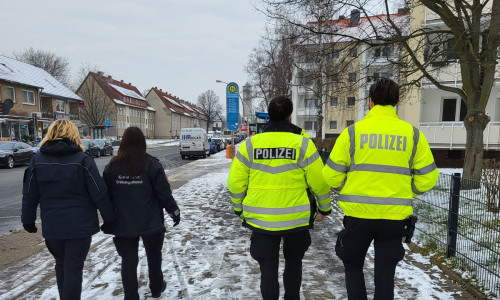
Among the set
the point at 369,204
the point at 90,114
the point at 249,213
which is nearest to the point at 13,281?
the point at 249,213

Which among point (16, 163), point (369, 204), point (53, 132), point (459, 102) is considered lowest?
point (16, 163)

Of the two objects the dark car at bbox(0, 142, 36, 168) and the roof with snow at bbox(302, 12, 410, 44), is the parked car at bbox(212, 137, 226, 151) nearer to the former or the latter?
the dark car at bbox(0, 142, 36, 168)

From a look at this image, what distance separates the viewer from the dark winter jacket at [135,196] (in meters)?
2.93

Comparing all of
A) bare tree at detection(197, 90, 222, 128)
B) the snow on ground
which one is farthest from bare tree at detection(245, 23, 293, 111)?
bare tree at detection(197, 90, 222, 128)

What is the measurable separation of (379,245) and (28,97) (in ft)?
132

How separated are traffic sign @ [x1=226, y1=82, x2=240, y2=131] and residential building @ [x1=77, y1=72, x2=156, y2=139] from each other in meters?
29.7

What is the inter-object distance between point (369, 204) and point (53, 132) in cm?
272

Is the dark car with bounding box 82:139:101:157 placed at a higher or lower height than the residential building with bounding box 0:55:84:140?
lower

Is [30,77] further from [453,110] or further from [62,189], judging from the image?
[453,110]

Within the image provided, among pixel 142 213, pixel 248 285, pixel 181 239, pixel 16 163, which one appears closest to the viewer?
pixel 142 213

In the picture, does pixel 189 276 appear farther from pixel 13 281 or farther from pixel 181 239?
pixel 13 281

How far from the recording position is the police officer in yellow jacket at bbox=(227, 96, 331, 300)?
2512 mm

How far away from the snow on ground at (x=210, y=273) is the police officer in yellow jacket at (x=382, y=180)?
1.16 meters

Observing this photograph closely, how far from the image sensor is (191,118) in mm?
95438
